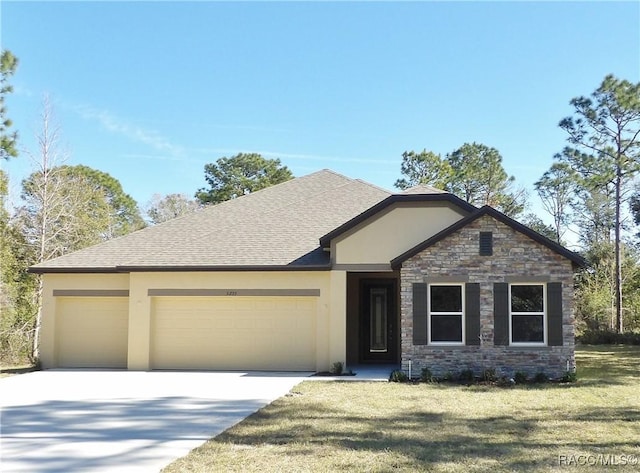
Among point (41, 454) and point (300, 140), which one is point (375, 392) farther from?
point (300, 140)

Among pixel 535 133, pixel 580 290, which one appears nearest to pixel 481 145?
pixel 535 133

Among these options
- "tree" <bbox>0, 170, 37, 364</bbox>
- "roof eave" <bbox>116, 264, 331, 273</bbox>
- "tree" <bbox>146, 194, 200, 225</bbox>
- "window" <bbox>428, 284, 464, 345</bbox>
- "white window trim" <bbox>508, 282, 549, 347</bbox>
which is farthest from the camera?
"tree" <bbox>146, 194, 200, 225</bbox>

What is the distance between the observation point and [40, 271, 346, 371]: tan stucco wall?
15.2 m

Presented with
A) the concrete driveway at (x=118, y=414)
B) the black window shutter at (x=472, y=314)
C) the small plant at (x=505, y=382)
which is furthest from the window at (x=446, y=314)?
the concrete driveway at (x=118, y=414)

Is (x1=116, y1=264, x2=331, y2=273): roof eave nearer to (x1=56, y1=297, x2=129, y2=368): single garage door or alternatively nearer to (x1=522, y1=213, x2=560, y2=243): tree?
(x1=56, y1=297, x2=129, y2=368): single garage door

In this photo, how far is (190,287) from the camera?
52.9 ft

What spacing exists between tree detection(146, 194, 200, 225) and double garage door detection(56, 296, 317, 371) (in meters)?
32.8

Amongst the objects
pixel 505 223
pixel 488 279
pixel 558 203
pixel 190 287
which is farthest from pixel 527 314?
pixel 558 203

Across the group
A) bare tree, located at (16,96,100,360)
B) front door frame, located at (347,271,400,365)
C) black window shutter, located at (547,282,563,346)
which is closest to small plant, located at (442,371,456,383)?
black window shutter, located at (547,282,563,346)

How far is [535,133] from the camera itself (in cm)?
3173

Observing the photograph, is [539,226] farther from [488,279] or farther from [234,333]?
[234,333]

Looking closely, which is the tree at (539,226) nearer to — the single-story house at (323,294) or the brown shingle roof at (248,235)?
the brown shingle roof at (248,235)

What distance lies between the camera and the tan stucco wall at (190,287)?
1520 centimetres

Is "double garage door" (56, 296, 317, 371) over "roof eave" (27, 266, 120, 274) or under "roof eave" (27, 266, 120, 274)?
under
